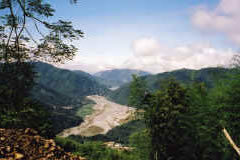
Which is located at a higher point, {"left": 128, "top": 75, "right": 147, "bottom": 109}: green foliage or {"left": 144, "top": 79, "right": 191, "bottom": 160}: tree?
{"left": 128, "top": 75, "right": 147, "bottom": 109}: green foliage

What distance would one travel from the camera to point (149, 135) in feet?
101

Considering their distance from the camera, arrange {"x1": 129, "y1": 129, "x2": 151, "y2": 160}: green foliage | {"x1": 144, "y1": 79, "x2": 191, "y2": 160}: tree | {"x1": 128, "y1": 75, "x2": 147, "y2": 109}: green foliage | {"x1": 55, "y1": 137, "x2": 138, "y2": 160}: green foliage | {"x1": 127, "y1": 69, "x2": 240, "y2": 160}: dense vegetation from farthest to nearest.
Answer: {"x1": 55, "y1": 137, "x2": 138, "y2": 160}: green foliage → {"x1": 128, "y1": 75, "x2": 147, "y2": 109}: green foliage → {"x1": 129, "y1": 129, "x2": 151, "y2": 160}: green foliage → {"x1": 144, "y1": 79, "x2": 191, "y2": 160}: tree → {"x1": 127, "y1": 69, "x2": 240, "y2": 160}: dense vegetation

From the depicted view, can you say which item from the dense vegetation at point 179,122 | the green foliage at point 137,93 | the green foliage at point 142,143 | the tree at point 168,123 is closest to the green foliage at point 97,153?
the green foliage at point 142,143

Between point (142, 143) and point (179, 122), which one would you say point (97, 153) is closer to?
point (142, 143)

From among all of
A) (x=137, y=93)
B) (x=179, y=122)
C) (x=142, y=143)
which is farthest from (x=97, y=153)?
(x=179, y=122)

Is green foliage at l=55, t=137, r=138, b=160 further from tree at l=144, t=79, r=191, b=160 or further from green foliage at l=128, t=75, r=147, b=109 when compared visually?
green foliage at l=128, t=75, r=147, b=109

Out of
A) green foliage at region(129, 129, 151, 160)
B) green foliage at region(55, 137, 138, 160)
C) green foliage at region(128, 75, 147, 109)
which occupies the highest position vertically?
green foliage at region(128, 75, 147, 109)

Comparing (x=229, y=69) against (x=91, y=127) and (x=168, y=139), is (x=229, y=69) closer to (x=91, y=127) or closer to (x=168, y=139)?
(x=168, y=139)

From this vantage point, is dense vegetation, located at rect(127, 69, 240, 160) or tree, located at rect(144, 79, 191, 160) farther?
tree, located at rect(144, 79, 191, 160)

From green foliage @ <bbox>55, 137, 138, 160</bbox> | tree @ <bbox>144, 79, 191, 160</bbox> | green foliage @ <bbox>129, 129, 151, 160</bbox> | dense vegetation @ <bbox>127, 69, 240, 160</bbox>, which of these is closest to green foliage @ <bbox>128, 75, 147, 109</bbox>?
dense vegetation @ <bbox>127, 69, 240, 160</bbox>

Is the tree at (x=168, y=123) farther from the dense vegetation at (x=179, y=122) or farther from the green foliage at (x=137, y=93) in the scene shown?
the green foliage at (x=137, y=93)

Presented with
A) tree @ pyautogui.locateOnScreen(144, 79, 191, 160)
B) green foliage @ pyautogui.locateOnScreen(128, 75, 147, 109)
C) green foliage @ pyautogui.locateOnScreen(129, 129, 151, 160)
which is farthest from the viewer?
green foliage @ pyautogui.locateOnScreen(128, 75, 147, 109)

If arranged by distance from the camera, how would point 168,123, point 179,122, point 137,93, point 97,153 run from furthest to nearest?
point 97,153, point 137,93, point 168,123, point 179,122

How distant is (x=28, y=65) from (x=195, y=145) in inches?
1198
